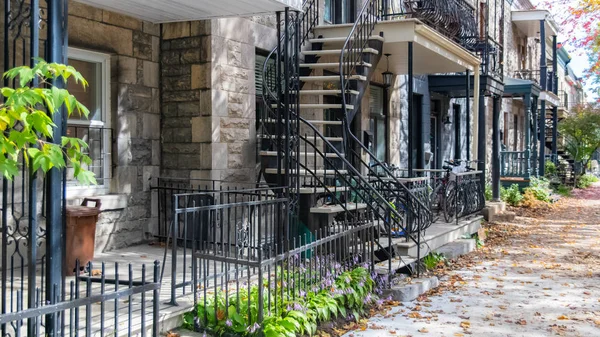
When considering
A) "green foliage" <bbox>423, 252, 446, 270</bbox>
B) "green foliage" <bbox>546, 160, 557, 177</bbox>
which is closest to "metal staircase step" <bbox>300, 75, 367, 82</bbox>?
"green foliage" <bbox>423, 252, 446, 270</bbox>

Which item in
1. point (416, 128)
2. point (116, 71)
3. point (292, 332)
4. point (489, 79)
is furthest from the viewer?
point (416, 128)

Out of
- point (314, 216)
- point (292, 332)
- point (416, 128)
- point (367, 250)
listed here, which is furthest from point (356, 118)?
point (292, 332)

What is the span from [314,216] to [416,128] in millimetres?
8229

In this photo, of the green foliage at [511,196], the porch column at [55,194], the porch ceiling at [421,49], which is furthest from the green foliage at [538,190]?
the porch column at [55,194]

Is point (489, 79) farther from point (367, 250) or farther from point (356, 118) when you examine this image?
point (367, 250)

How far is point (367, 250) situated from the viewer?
22.8ft

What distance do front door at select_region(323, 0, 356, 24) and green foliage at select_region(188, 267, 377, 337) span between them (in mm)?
7054

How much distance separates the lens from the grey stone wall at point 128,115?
24.3 feet

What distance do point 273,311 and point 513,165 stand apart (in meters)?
16.0

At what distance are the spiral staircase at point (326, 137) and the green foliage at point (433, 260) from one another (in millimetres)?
371

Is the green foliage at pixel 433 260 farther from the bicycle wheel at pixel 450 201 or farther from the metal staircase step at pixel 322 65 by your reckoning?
the metal staircase step at pixel 322 65

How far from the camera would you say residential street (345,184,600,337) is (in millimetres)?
5845

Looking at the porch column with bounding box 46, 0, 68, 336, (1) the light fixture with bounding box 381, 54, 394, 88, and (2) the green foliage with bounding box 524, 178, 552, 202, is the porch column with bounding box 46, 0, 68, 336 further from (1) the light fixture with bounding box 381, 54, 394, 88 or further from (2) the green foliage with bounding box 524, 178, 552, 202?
(2) the green foliage with bounding box 524, 178, 552, 202

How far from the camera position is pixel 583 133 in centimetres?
2895
